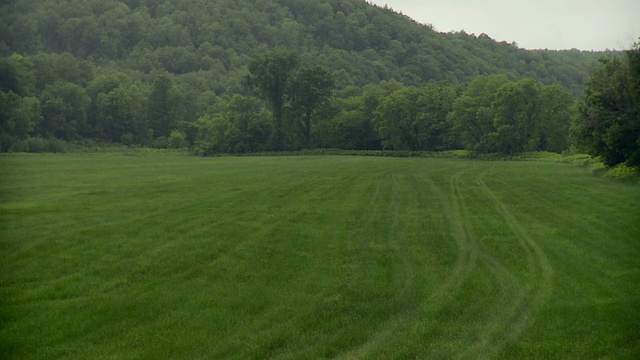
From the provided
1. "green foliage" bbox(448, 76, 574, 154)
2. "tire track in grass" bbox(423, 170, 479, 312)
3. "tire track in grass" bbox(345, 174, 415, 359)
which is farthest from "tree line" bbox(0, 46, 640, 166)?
"tire track in grass" bbox(345, 174, 415, 359)

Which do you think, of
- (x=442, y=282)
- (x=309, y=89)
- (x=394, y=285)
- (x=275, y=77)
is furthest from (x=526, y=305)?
(x=275, y=77)

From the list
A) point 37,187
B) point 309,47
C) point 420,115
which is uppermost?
point 309,47

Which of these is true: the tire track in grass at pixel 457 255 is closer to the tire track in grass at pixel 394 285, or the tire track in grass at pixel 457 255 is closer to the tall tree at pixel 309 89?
the tire track in grass at pixel 394 285

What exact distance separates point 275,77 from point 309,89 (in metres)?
6.75

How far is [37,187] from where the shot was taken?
87.6 feet

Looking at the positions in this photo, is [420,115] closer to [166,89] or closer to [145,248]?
[166,89]

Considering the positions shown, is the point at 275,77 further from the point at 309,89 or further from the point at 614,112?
the point at 614,112

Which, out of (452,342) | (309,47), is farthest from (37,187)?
(309,47)

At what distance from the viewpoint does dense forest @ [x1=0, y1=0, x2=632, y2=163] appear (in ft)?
252

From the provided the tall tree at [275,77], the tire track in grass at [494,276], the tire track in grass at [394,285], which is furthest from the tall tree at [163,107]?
the tire track in grass at [494,276]

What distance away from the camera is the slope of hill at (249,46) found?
536 ft

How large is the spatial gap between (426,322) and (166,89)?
395 ft

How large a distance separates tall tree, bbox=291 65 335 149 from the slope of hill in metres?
60.8

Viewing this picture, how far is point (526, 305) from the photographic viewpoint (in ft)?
31.8
